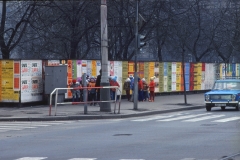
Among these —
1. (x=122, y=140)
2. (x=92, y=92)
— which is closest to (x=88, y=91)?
(x=92, y=92)

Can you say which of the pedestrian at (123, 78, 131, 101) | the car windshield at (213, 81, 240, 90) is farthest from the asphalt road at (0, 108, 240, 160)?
the pedestrian at (123, 78, 131, 101)

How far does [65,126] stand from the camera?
73.3 feet

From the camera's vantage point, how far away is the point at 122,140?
55.6ft

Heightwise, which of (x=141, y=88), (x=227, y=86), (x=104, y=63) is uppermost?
(x=104, y=63)

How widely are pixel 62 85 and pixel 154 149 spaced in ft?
62.3

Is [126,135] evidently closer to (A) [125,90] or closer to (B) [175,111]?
(B) [175,111]

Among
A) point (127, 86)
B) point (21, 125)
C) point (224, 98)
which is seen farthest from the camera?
point (127, 86)

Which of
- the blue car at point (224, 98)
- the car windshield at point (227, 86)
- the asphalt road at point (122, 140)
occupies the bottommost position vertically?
the asphalt road at point (122, 140)

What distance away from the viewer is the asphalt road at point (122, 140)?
13.6 metres

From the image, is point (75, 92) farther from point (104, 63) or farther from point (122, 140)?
point (122, 140)

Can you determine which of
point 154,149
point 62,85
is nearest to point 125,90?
point 62,85

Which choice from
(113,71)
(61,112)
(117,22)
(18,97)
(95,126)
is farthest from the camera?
(117,22)

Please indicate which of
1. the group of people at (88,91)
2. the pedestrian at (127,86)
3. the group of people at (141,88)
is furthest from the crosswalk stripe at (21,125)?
the pedestrian at (127,86)

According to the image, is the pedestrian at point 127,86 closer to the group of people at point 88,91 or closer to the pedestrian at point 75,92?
the group of people at point 88,91
